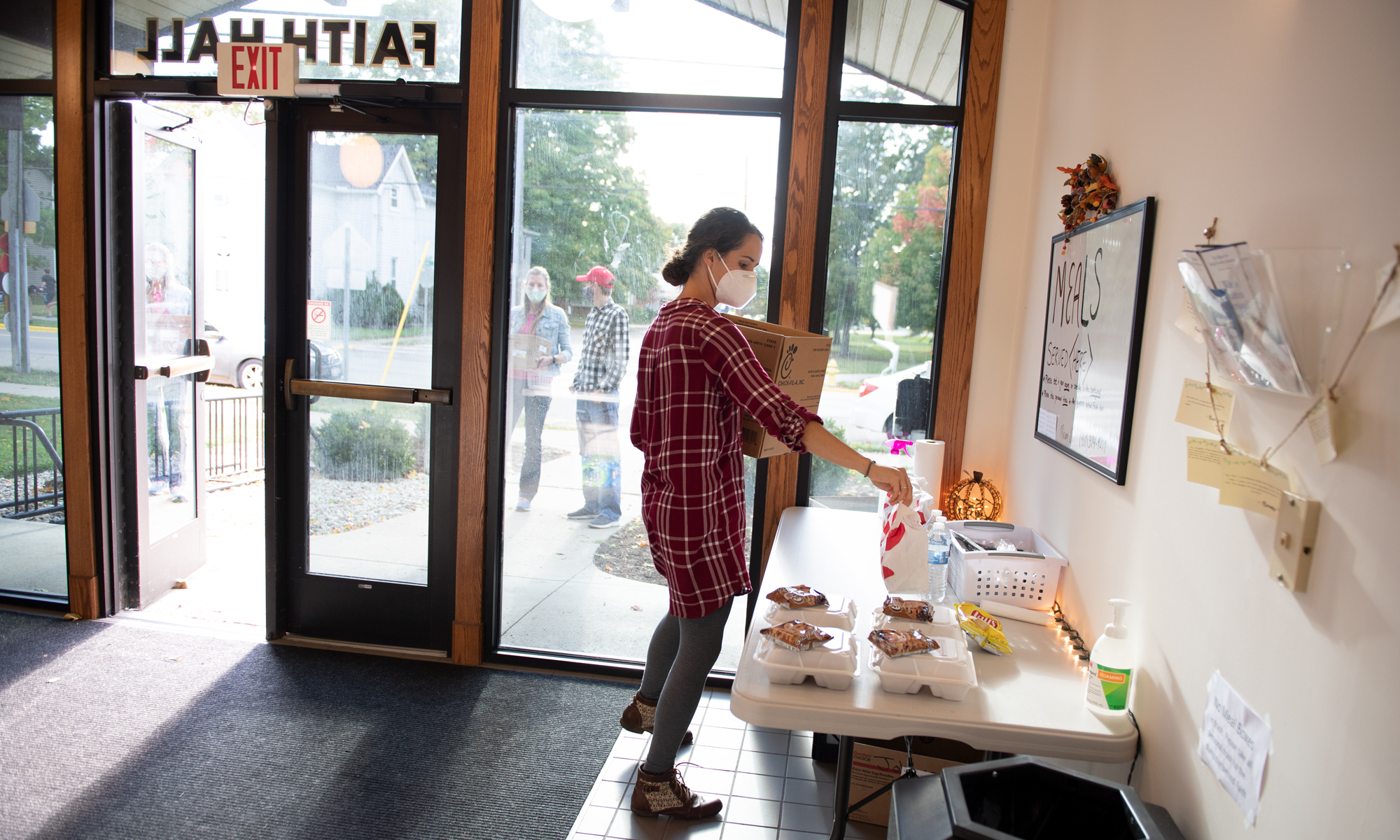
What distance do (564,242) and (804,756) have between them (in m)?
1.97

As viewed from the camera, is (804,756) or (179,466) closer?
(804,756)

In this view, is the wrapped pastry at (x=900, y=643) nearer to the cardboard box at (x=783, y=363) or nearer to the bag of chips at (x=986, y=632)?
the bag of chips at (x=986, y=632)

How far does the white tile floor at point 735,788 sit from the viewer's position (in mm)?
2146

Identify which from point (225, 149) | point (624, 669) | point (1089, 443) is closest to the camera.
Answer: point (1089, 443)

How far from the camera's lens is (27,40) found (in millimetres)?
3152

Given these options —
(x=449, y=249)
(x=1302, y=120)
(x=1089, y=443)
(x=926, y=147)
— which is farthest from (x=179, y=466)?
(x=1302, y=120)

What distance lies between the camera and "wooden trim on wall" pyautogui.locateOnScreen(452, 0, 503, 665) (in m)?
2.89

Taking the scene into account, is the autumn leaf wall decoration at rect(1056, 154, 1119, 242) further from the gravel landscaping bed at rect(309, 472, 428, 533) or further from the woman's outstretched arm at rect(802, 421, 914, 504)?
the gravel landscaping bed at rect(309, 472, 428, 533)

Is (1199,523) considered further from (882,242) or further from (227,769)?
(227,769)

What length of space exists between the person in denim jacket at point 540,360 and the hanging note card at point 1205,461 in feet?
7.07

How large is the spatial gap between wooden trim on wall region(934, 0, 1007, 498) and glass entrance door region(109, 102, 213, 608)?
3162 millimetres

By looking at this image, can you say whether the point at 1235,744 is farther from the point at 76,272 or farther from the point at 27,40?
the point at 27,40

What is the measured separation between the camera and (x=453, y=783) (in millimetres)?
2346

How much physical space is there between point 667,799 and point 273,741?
50.7 inches
